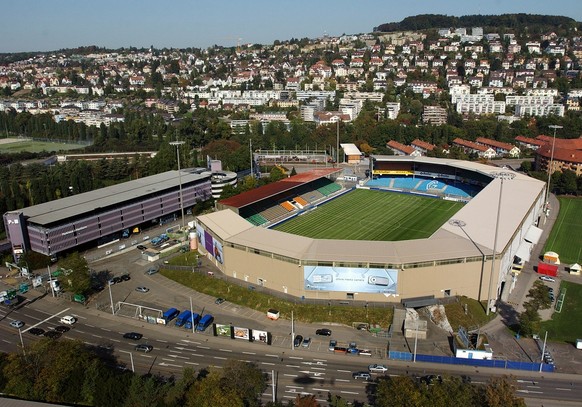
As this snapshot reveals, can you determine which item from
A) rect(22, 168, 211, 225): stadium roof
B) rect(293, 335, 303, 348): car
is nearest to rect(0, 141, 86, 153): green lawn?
rect(22, 168, 211, 225): stadium roof

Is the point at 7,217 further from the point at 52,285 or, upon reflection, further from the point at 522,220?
the point at 522,220

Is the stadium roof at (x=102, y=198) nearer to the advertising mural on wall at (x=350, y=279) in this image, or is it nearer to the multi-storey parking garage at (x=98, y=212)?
the multi-storey parking garage at (x=98, y=212)

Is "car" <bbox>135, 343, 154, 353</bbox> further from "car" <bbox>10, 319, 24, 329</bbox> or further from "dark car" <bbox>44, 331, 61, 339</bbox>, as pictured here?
"car" <bbox>10, 319, 24, 329</bbox>

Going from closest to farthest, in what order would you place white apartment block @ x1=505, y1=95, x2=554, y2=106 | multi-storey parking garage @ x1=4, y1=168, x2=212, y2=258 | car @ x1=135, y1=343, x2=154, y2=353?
car @ x1=135, y1=343, x2=154, y2=353, multi-storey parking garage @ x1=4, y1=168, x2=212, y2=258, white apartment block @ x1=505, y1=95, x2=554, y2=106

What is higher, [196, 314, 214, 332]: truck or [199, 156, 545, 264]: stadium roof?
[199, 156, 545, 264]: stadium roof

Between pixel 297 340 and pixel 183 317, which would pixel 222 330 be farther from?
pixel 297 340

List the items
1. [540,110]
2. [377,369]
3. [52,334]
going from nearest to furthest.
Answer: [377,369]
[52,334]
[540,110]

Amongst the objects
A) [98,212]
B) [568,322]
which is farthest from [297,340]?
[98,212]
